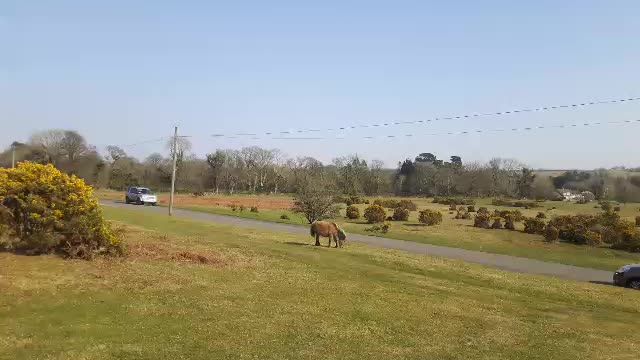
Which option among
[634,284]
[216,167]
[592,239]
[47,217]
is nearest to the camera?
[47,217]

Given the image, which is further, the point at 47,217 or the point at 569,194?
the point at 569,194

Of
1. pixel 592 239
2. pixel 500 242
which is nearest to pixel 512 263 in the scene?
pixel 500 242

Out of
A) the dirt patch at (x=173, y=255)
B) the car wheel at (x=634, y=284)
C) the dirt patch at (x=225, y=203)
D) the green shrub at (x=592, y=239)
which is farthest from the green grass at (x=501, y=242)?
the dirt patch at (x=173, y=255)

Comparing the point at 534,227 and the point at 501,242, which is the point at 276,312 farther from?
the point at 534,227

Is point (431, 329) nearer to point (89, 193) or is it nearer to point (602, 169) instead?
point (89, 193)

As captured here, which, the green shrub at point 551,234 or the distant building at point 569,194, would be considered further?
the distant building at point 569,194

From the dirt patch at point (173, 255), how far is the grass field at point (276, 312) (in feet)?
0.16

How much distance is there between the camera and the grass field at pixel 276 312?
8.82 m

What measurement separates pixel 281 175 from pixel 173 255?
101 m

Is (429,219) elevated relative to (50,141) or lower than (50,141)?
lower

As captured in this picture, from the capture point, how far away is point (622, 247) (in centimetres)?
3828

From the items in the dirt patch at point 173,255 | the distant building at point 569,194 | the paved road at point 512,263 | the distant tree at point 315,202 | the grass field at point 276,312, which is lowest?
the paved road at point 512,263

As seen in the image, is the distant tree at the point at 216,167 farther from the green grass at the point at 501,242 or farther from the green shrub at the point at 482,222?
the green shrub at the point at 482,222

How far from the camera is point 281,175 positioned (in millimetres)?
117438
